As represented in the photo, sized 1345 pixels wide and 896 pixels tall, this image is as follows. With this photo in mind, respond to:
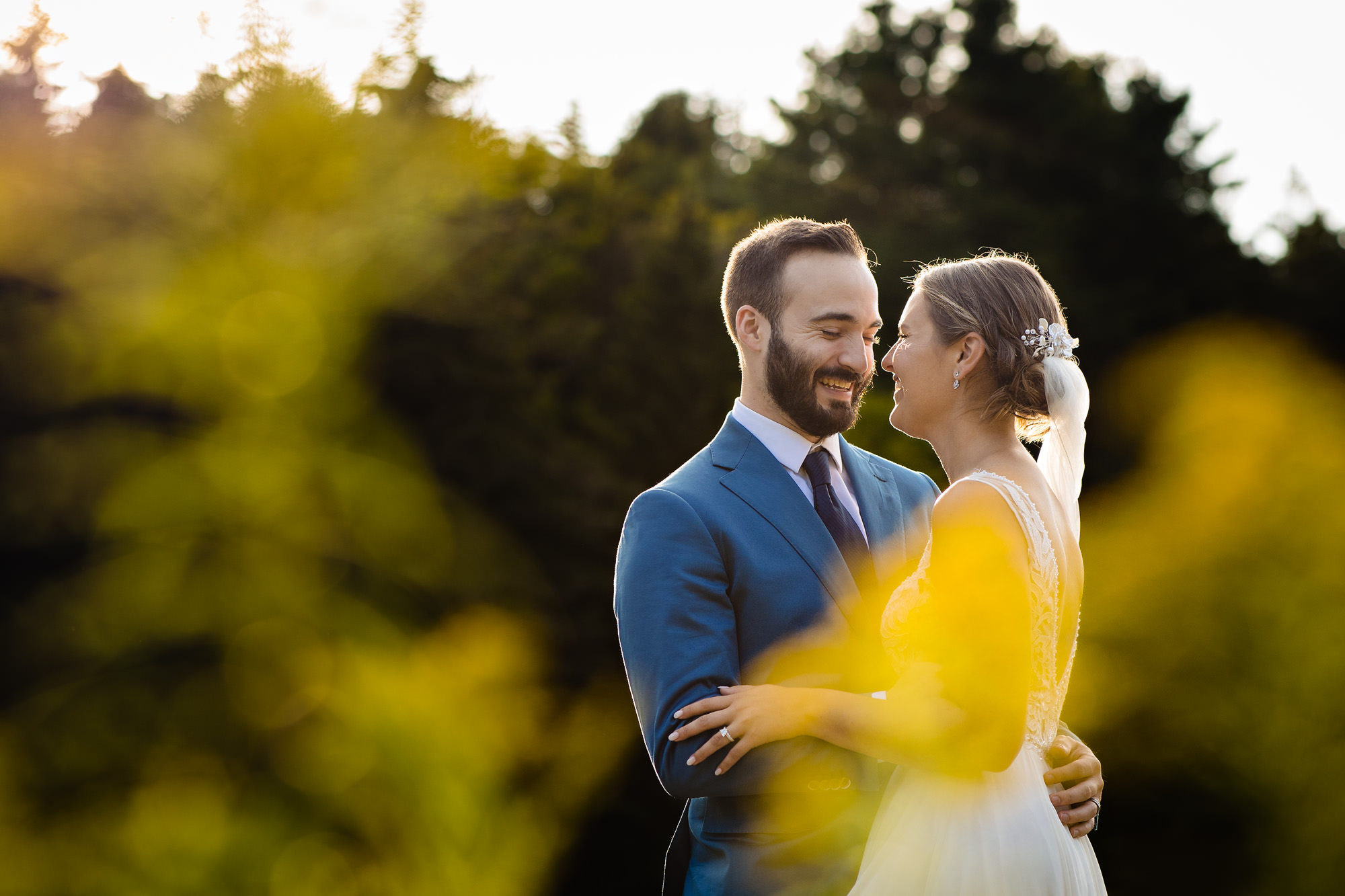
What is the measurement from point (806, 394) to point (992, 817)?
50.5 inches

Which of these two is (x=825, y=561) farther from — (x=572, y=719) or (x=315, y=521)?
(x=572, y=719)

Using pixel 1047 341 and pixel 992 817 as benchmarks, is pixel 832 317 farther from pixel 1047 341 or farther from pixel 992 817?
pixel 992 817

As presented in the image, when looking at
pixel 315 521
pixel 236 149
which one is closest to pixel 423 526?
pixel 315 521

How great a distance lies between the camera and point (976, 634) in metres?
2.54

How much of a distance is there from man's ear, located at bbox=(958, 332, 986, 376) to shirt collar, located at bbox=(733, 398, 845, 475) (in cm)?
53

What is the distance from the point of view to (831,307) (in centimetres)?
329

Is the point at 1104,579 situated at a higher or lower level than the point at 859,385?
lower

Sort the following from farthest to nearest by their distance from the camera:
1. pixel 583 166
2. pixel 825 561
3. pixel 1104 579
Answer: pixel 583 166 < pixel 1104 579 < pixel 825 561

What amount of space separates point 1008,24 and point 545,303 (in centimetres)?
1755

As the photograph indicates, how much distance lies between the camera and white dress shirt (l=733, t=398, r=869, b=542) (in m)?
3.23

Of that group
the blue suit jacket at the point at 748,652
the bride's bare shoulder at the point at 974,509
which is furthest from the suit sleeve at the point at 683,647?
the bride's bare shoulder at the point at 974,509

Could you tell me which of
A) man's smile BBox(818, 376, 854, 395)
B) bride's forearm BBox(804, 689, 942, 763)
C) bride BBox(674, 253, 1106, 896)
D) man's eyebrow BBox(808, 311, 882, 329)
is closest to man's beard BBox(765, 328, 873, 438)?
man's smile BBox(818, 376, 854, 395)

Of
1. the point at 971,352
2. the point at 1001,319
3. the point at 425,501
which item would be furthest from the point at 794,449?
the point at 425,501

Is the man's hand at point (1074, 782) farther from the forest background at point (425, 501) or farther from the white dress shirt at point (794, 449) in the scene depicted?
the forest background at point (425, 501)
